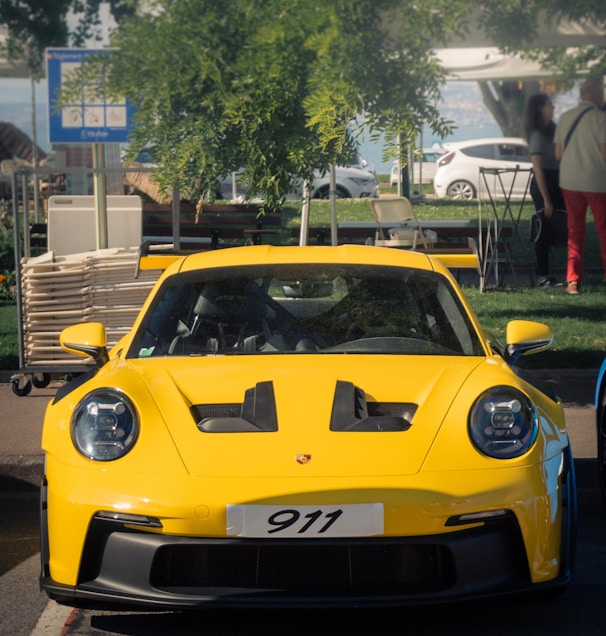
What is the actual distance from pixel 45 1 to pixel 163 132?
13.4ft

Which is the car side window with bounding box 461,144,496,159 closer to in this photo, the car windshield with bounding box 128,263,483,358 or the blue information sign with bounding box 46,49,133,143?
the blue information sign with bounding box 46,49,133,143

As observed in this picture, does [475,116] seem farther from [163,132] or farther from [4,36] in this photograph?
[163,132]

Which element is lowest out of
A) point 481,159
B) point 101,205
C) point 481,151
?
point 101,205

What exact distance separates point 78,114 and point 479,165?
1212 cm

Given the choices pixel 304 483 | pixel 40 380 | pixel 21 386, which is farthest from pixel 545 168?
pixel 304 483

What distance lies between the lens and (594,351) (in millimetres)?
10281

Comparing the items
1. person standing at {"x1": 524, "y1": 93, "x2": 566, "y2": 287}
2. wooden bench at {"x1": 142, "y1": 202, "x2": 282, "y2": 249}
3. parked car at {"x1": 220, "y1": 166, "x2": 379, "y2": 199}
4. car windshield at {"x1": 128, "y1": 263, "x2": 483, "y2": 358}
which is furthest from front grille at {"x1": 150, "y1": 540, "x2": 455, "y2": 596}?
parked car at {"x1": 220, "y1": 166, "x2": 379, "y2": 199}

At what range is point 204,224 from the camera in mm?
16766

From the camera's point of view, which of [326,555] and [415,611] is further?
[415,611]

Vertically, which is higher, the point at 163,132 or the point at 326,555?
the point at 163,132

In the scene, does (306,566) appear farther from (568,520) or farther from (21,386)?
(21,386)

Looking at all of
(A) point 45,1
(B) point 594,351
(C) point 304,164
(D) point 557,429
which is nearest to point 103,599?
(D) point 557,429

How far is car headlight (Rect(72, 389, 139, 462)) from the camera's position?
4.18 meters

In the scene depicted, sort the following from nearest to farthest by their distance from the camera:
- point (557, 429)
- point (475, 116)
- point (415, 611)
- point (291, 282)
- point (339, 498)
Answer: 1. point (339, 498)
2. point (415, 611)
3. point (557, 429)
4. point (291, 282)
5. point (475, 116)
